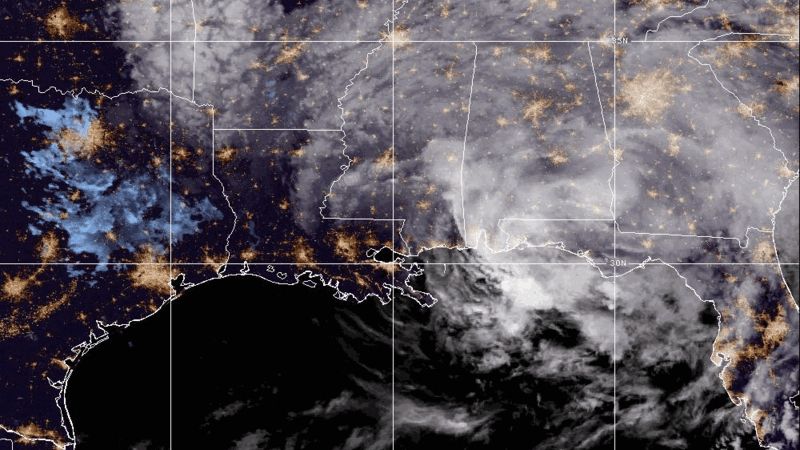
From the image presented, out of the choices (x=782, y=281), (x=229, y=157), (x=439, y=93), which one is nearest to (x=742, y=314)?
(x=782, y=281)

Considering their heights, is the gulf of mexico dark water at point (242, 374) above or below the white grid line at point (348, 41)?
below

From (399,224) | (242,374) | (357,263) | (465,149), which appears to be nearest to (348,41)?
(465,149)

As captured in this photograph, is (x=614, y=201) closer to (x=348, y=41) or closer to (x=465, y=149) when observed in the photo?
(x=465, y=149)

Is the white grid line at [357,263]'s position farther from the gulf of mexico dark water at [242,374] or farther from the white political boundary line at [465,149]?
the white political boundary line at [465,149]

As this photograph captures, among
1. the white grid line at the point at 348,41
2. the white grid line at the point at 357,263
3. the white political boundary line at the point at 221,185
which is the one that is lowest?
the white grid line at the point at 357,263

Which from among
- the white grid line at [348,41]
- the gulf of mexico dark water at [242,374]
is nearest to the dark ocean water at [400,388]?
the gulf of mexico dark water at [242,374]

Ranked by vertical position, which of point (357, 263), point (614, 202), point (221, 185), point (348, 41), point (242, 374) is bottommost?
point (242, 374)

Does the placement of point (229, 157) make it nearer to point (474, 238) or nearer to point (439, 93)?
point (439, 93)

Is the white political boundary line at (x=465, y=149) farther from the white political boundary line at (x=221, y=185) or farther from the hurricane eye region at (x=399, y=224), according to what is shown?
the white political boundary line at (x=221, y=185)
